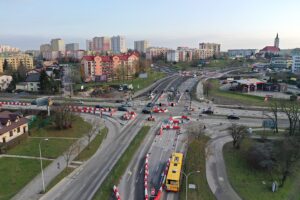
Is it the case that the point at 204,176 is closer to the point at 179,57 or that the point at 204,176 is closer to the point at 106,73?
the point at 106,73

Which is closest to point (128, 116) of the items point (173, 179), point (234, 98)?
point (173, 179)

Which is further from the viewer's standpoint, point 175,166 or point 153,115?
point 153,115

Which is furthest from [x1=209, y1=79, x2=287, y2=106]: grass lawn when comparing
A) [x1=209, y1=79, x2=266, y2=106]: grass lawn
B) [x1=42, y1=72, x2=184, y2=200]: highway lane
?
[x1=42, y1=72, x2=184, y2=200]: highway lane

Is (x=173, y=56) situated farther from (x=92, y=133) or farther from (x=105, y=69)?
(x=92, y=133)

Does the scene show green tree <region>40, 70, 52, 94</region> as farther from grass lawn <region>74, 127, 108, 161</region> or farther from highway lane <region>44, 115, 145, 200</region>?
highway lane <region>44, 115, 145, 200</region>

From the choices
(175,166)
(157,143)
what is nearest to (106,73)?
(157,143)
